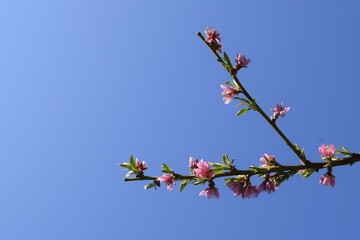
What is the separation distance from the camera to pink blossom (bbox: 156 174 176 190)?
483 centimetres

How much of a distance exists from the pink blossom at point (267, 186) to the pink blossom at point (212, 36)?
6.69 ft

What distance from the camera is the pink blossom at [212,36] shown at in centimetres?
498

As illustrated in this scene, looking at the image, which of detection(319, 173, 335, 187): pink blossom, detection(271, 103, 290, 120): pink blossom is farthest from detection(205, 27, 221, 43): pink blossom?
detection(319, 173, 335, 187): pink blossom

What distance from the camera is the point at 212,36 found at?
4988 mm

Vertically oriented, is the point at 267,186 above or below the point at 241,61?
below

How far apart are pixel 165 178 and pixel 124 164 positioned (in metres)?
0.66

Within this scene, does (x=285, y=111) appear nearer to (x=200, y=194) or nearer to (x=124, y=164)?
(x=200, y=194)

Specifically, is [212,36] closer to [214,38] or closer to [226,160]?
[214,38]

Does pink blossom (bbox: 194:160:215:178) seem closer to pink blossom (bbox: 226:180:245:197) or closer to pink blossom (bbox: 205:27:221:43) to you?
pink blossom (bbox: 226:180:245:197)

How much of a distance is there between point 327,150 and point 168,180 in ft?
7.05

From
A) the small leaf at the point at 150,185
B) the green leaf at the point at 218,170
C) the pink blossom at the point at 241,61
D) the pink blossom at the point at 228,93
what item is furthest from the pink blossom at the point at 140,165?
the pink blossom at the point at 241,61

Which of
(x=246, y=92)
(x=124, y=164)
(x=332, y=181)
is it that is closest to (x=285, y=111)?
(x=246, y=92)

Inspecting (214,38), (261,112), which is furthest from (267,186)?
(214,38)

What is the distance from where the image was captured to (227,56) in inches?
187
